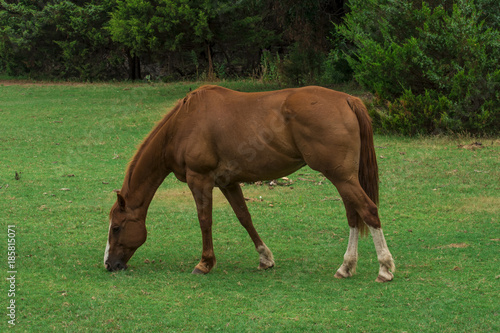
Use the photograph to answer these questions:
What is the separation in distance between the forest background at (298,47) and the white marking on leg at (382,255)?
9.05m

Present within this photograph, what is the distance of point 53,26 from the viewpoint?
2797 centimetres

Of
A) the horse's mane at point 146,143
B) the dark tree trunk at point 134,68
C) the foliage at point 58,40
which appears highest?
the horse's mane at point 146,143

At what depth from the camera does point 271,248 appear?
25.1 ft

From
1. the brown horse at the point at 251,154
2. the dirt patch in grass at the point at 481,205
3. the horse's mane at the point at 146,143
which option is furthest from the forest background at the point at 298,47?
the horse's mane at the point at 146,143

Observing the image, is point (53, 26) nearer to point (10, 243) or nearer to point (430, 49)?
point (430, 49)

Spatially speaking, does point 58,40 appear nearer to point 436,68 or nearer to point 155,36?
point 155,36

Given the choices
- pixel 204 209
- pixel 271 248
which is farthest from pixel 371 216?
pixel 271 248

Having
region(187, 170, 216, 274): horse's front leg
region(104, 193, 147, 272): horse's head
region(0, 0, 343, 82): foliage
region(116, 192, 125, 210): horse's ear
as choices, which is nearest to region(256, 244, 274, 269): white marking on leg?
region(187, 170, 216, 274): horse's front leg

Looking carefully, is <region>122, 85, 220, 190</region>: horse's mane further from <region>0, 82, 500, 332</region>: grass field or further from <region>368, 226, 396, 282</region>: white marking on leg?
<region>368, 226, 396, 282</region>: white marking on leg

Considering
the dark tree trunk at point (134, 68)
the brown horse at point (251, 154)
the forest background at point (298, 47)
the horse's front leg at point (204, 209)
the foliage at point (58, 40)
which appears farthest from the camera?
the dark tree trunk at point (134, 68)

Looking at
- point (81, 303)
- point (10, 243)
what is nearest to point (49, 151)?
point (10, 243)

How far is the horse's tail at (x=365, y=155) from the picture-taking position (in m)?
6.19

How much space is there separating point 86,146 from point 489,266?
11.3 metres

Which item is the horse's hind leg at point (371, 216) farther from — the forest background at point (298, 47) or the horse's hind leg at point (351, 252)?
the forest background at point (298, 47)
